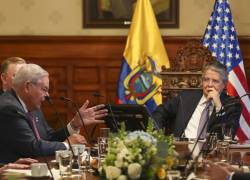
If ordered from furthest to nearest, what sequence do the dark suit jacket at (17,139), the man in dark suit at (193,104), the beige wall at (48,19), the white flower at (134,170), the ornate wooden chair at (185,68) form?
the beige wall at (48,19) → the ornate wooden chair at (185,68) → the man in dark suit at (193,104) → the dark suit jacket at (17,139) → the white flower at (134,170)

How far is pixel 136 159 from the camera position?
6.40 feet

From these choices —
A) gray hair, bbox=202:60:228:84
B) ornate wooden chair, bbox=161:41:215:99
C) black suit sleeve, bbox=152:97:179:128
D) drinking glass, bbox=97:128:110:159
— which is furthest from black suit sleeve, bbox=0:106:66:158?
ornate wooden chair, bbox=161:41:215:99

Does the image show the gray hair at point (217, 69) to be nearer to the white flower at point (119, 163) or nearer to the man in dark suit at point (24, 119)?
the man in dark suit at point (24, 119)

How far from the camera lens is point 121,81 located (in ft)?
19.4

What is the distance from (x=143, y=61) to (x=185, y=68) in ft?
2.67

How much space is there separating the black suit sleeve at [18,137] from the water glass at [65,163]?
2.38 feet

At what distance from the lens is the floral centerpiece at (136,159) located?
193 centimetres

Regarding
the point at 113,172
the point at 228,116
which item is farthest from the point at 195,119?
the point at 113,172

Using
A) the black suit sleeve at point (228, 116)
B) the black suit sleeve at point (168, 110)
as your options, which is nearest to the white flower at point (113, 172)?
the black suit sleeve at point (228, 116)

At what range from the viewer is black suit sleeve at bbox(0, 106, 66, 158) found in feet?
11.3

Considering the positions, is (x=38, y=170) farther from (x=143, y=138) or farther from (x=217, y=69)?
(x=217, y=69)

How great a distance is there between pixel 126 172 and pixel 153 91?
395 cm

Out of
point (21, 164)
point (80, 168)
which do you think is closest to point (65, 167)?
point (80, 168)

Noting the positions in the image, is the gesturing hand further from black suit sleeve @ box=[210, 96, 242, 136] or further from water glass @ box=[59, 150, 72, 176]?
water glass @ box=[59, 150, 72, 176]
